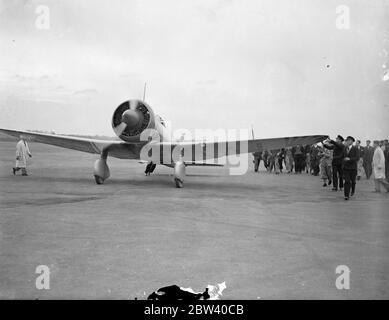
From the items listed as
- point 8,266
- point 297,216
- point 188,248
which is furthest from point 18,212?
point 297,216

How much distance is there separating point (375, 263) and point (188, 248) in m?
2.30

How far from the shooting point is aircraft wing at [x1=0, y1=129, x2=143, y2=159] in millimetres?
14250

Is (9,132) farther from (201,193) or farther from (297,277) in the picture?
(297,277)

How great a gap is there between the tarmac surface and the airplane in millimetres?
3271

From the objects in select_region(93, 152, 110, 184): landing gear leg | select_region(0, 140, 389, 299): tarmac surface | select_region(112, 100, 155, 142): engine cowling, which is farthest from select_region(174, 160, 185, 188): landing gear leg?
select_region(0, 140, 389, 299): tarmac surface

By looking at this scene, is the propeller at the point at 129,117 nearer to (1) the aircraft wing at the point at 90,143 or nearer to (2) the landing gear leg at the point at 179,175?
(1) the aircraft wing at the point at 90,143

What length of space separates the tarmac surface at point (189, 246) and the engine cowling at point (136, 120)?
4070 millimetres

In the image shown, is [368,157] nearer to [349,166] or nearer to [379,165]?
[379,165]

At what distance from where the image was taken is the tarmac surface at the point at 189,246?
12.8 ft

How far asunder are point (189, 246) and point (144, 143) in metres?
8.97

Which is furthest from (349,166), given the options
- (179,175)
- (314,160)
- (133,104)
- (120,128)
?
(314,160)

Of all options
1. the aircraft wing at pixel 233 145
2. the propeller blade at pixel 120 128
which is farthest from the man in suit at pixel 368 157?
the propeller blade at pixel 120 128
